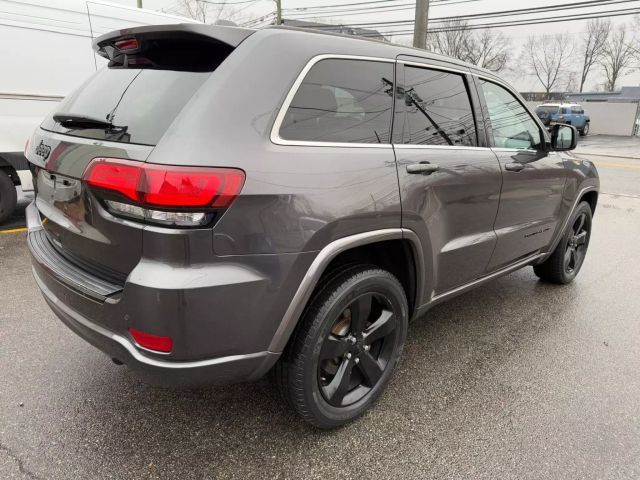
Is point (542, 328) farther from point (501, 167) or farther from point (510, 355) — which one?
point (501, 167)

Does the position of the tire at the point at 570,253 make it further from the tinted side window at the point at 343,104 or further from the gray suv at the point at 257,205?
the tinted side window at the point at 343,104

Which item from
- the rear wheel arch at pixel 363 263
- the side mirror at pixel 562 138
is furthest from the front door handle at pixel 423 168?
the side mirror at pixel 562 138

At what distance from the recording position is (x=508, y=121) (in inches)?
130

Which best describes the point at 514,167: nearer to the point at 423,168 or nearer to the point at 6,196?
the point at 423,168

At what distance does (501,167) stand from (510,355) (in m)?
1.22

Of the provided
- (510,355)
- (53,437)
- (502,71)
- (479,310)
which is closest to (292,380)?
(53,437)

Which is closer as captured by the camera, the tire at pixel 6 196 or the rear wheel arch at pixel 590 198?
the rear wheel arch at pixel 590 198

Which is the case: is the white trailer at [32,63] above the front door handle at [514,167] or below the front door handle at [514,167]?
above

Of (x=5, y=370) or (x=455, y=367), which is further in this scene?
(x=455, y=367)

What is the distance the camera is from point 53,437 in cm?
224

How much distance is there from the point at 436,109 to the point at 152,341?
189 cm

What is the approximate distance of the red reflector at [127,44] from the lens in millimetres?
2182

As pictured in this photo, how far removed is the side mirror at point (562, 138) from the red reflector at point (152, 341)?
10.3 ft

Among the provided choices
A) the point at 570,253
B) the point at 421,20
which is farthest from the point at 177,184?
the point at 421,20
